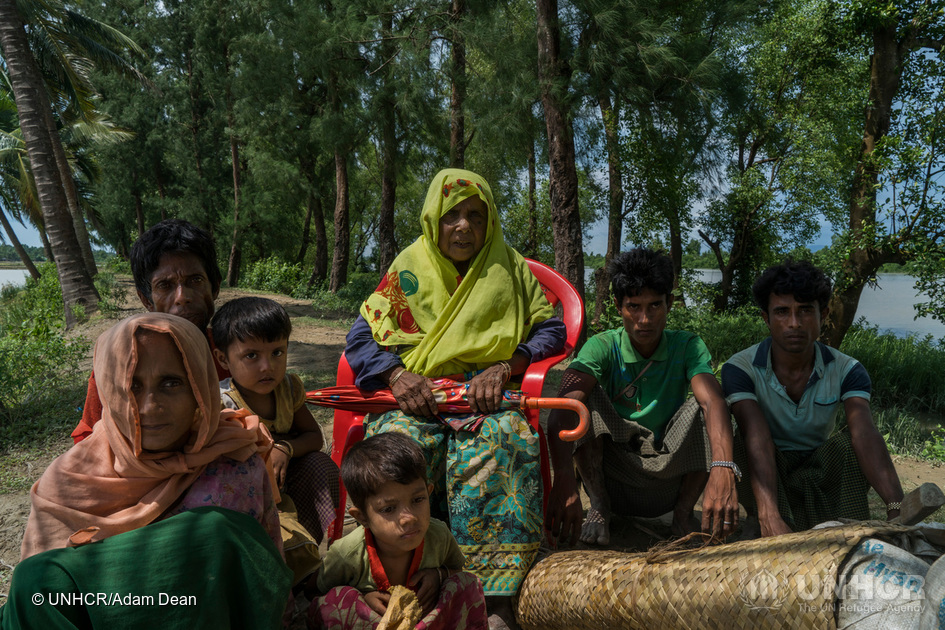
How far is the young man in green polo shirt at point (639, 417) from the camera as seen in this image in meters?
2.45

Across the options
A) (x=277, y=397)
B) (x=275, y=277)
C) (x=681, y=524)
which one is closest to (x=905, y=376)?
(x=681, y=524)

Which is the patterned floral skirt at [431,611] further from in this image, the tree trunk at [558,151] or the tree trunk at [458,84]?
the tree trunk at [458,84]

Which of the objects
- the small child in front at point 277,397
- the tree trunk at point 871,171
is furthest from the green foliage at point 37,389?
the tree trunk at point 871,171

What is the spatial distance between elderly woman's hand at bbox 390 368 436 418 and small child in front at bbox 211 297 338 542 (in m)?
0.34

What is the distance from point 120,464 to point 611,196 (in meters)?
9.50

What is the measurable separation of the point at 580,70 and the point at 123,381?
6.99 m

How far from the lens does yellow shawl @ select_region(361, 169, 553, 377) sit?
98.5 inches

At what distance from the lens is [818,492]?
8.15ft

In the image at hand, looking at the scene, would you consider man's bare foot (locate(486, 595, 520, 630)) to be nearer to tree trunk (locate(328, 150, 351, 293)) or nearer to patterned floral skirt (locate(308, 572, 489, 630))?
patterned floral skirt (locate(308, 572, 489, 630))

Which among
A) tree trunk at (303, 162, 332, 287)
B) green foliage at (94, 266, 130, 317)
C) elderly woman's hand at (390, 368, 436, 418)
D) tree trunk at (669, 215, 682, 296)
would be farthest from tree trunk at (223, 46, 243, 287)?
elderly woman's hand at (390, 368, 436, 418)

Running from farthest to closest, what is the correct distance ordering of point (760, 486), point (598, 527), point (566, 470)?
point (598, 527) < point (566, 470) < point (760, 486)

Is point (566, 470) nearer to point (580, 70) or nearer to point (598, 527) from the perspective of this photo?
point (598, 527)

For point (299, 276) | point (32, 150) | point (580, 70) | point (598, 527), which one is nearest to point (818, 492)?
point (598, 527)

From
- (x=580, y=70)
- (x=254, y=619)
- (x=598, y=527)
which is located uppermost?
(x=580, y=70)
